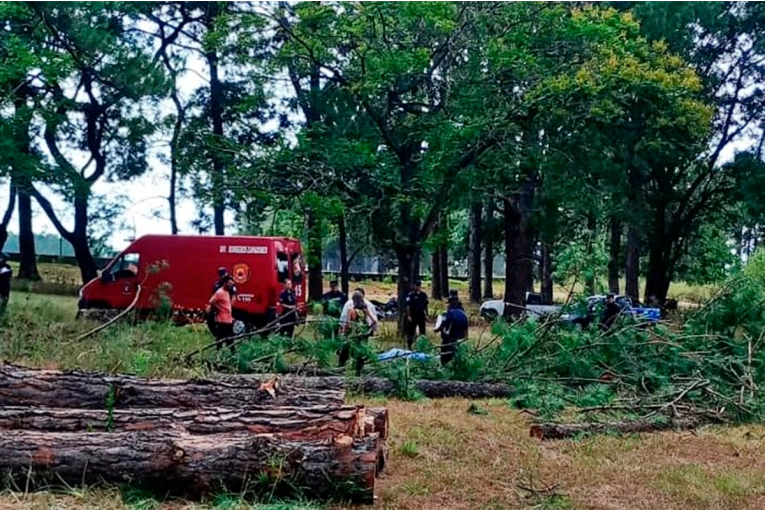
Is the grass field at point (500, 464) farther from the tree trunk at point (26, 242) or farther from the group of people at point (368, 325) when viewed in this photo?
the tree trunk at point (26, 242)

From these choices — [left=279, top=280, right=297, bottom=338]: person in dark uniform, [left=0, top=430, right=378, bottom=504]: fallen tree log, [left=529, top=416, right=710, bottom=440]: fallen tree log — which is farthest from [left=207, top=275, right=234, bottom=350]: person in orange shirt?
[left=0, top=430, right=378, bottom=504]: fallen tree log

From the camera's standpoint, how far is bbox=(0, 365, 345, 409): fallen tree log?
23.2ft

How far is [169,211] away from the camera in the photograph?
97.2ft

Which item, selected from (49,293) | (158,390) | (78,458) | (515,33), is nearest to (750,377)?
(158,390)

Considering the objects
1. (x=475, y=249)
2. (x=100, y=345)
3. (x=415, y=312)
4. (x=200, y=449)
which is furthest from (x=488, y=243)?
(x=200, y=449)

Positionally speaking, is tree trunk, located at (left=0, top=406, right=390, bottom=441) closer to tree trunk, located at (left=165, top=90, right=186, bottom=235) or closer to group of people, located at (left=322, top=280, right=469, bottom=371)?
group of people, located at (left=322, top=280, right=469, bottom=371)

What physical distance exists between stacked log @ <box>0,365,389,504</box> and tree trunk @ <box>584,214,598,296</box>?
936 cm

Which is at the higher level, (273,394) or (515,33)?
(515,33)

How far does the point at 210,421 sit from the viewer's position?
20.6 ft

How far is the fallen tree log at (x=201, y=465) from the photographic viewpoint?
5766 mm

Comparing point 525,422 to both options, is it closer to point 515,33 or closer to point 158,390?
point 158,390

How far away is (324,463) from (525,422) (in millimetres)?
4148

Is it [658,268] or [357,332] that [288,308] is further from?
[658,268]

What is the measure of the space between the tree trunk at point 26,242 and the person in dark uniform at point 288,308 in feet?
50.8
